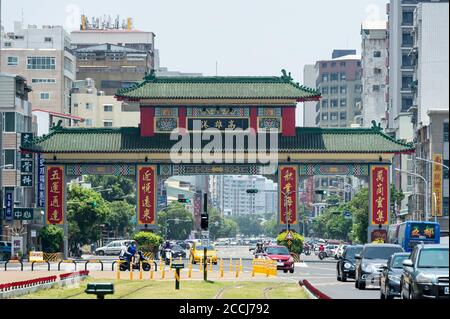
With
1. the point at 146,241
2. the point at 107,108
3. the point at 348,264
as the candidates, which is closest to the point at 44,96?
the point at 107,108

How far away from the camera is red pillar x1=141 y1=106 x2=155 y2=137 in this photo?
343 feet

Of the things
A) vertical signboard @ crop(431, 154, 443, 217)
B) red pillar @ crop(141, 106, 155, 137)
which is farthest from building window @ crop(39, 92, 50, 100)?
vertical signboard @ crop(431, 154, 443, 217)

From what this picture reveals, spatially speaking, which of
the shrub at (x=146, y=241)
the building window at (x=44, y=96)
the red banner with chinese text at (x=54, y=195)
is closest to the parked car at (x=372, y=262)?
the shrub at (x=146, y=241)

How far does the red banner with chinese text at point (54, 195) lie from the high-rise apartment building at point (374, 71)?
92663 millimetres

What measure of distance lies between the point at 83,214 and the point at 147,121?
20.0m

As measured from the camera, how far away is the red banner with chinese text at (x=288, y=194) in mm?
101000

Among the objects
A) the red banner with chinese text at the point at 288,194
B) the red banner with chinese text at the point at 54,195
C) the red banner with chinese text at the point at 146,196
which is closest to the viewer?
the red banner with chinese text at the point at 288,194

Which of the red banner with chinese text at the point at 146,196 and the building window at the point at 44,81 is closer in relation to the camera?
the red banner with chinese text at the point at 146,196

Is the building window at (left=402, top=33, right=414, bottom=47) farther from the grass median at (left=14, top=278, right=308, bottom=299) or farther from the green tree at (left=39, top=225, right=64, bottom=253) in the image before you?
the grass median at (left=14, top=278, right=308, bottom=299)

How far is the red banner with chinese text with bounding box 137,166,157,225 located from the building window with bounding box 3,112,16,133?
13.9m

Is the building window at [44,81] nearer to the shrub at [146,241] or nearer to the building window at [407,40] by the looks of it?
the building window at [407,40]

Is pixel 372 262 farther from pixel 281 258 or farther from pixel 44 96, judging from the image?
pixel 44 96

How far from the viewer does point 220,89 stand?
106 meters
